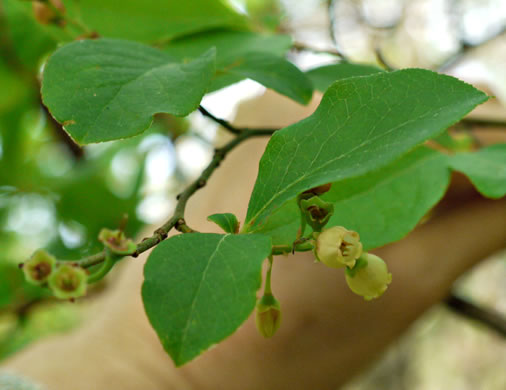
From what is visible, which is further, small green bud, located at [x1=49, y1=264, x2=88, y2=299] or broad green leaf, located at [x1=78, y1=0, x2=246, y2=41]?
broad green leaf, located at [x1=78, y1=0, x2=246, y2=41]

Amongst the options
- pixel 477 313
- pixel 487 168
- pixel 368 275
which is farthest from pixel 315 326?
pixel 368 275

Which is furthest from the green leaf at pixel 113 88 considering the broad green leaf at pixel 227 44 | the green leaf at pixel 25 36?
the green leaf at pixel 25 36

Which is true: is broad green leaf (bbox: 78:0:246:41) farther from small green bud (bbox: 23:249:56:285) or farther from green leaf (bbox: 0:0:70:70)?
small green bud (bbox: 23:249:56:285)

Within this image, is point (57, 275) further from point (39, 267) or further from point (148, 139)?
point (148, 139)

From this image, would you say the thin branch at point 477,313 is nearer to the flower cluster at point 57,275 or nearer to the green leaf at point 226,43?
the green leaf at point 226,43

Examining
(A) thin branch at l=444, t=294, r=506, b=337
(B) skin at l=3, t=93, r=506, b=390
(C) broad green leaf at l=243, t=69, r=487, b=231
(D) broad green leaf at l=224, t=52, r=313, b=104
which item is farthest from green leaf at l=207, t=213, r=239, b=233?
(A) thin branch at l=444, t=294, r=506, b=337
